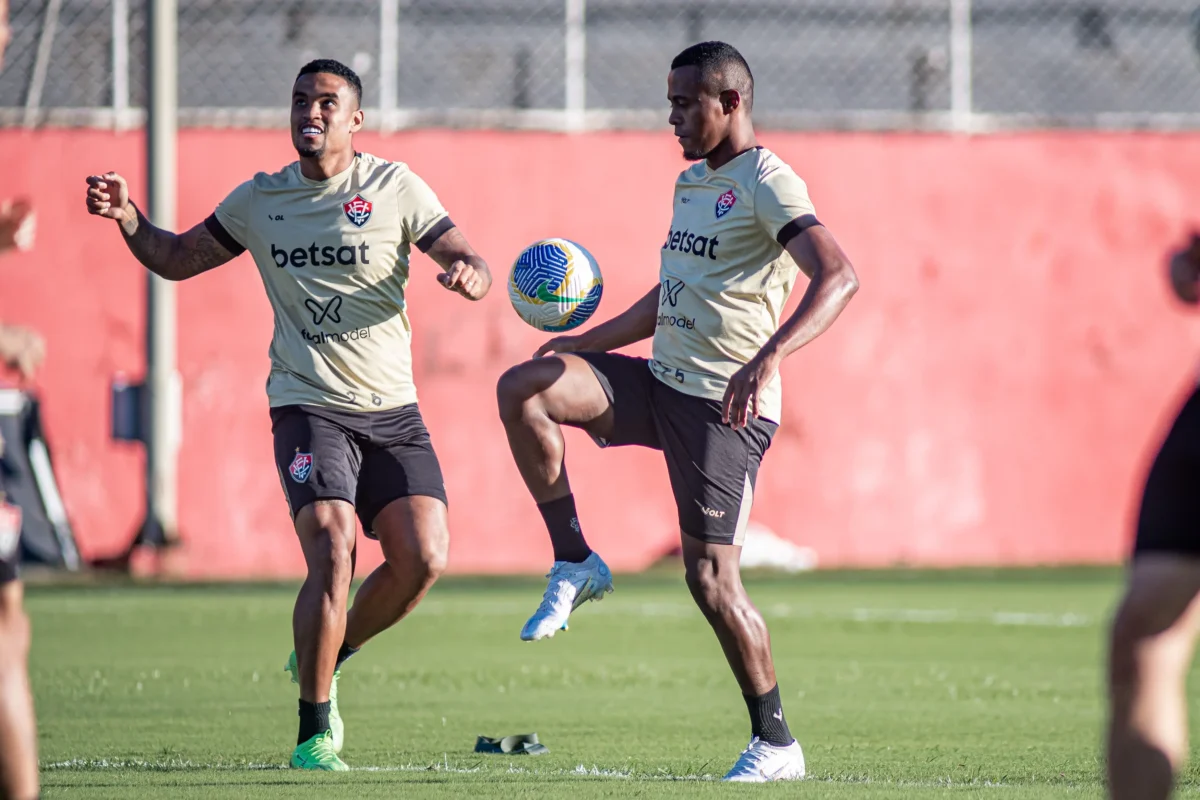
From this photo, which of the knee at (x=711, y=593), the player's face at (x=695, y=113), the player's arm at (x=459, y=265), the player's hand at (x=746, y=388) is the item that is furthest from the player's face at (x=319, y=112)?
the knee at (x=711, y=593)

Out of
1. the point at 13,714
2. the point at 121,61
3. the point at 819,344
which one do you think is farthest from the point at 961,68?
the point at 13,714

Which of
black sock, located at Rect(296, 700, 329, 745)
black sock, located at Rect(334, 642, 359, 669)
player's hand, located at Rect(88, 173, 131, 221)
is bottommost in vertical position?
black sock, located at Rect(296, 700, 329, 745)

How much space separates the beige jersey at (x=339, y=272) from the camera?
23.7ft

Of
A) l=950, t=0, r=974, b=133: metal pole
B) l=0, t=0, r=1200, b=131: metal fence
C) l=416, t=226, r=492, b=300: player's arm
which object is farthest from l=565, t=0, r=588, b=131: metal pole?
l=416, t=226, r=492, b=300: player's arm

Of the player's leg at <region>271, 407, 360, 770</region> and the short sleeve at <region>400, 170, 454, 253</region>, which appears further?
the short sleeve at <region>400, 170, 454, 253</region>

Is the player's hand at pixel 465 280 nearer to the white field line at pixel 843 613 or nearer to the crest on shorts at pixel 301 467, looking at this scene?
the crest on shorts at pixel 301 467

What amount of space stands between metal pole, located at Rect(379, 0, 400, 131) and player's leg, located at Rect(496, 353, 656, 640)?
1211 cm

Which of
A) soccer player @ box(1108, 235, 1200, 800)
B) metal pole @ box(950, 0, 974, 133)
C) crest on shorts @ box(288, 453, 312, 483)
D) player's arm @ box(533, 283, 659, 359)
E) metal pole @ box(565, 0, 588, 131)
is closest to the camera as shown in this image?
soccer player @ box(1108, 235, 1200, 800)

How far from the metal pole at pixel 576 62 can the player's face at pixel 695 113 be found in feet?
40.7

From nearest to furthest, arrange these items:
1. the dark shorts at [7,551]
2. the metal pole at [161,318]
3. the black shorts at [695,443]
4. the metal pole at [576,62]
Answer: the dark shorts at [7,551] < the black shorts at [695,443] < the metal pole at [161,318] < the metal pole at [576,62]

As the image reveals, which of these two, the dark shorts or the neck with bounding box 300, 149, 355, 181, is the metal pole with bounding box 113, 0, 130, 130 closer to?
the neck with bounding box 300, 149, 355, 181

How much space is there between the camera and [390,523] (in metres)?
7.22

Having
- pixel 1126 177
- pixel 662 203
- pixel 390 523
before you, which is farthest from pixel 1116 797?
pixel 1126 177

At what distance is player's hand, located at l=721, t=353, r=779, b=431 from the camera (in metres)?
6.02
